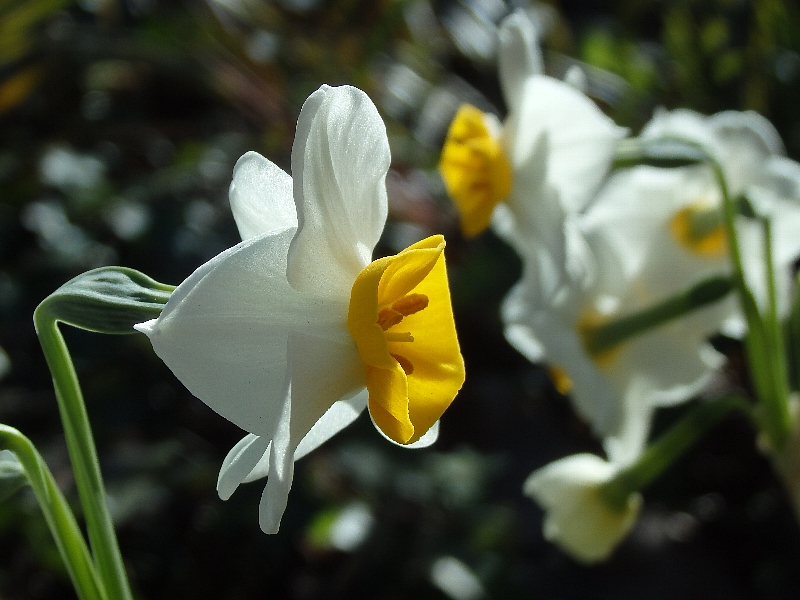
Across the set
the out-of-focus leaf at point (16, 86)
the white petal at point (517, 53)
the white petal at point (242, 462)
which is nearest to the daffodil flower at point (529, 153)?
the white petal at point (517, 53)

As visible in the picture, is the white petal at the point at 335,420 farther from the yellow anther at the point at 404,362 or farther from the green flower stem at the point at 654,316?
the green flower stem at the point at 654,316

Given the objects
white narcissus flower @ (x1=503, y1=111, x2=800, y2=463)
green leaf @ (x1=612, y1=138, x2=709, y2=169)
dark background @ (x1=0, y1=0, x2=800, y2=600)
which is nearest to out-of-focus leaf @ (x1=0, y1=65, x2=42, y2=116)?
dark background @ (x1=0, y1=0, x2=800, y2=600)

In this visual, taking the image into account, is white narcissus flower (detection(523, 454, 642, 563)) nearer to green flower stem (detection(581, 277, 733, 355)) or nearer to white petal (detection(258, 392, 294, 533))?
green flower stem (detection(581, 277, 733, 355))

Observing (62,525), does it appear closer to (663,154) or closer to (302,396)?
(302,396)

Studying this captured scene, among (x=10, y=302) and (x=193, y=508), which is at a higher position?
(x=10, y=302)

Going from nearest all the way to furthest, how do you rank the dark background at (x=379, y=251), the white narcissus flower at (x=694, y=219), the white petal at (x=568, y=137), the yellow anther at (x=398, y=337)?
the yellow anther at (x=398, y=337), the white petal at (x=568, y=137), the white narcissus flower at (x=694, y=219), the dark background at (x=379, y=251)

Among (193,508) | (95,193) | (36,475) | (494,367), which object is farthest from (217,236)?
(36,475)

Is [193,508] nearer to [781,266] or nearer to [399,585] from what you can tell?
[399,585]
